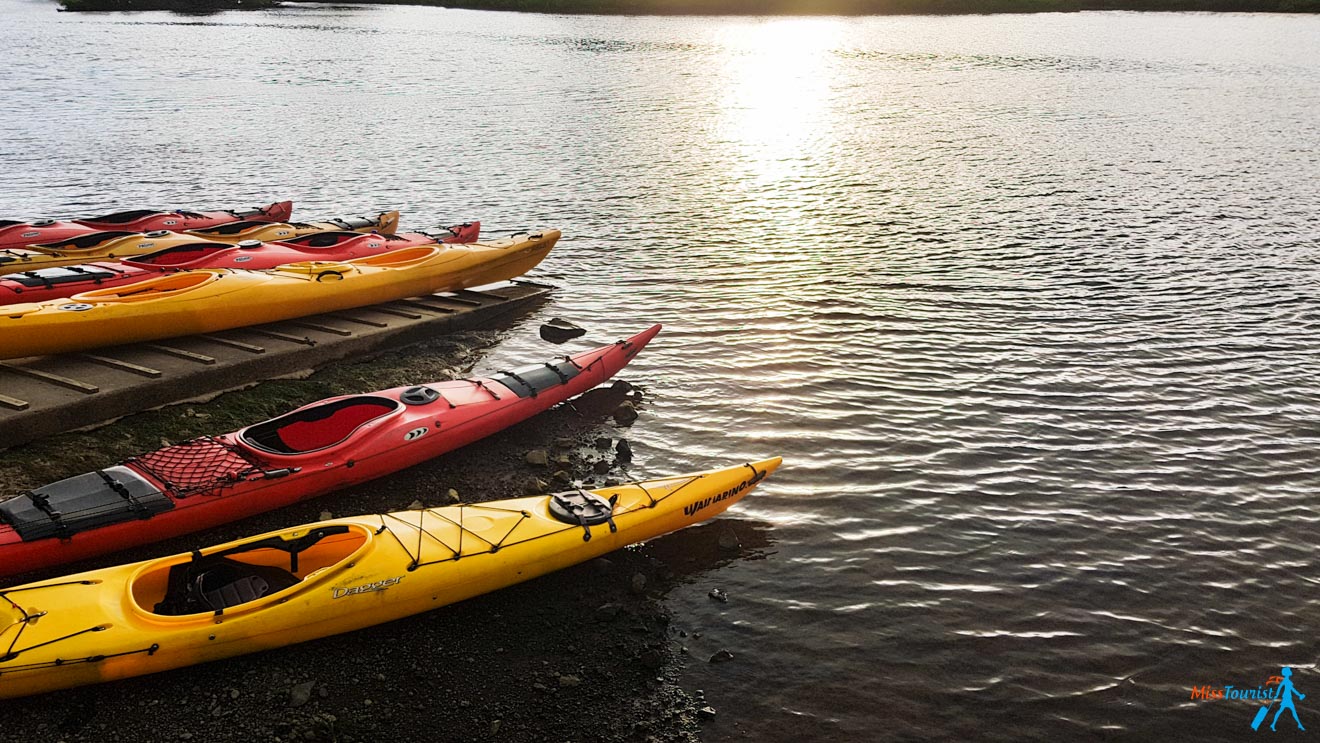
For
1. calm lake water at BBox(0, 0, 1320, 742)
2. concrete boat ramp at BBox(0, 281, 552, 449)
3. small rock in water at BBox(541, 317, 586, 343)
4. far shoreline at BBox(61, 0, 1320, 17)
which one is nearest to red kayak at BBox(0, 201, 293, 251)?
calm lake water at BBox(0, 0, 1320, 742)

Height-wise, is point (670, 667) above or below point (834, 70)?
below

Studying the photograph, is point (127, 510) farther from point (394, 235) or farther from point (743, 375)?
point (394, 235)

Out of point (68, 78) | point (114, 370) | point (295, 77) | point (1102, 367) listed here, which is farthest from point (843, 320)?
point (68, 78)

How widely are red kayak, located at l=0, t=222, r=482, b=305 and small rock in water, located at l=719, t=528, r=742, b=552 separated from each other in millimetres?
8690

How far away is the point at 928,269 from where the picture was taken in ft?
55.6

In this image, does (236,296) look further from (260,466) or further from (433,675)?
(433,675)

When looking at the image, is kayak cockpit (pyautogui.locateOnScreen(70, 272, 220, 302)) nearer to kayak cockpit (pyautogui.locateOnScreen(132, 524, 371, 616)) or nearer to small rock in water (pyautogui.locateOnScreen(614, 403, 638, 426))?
kayak cockpit (pyautogui.locateOnScreen(132, 524, 371, 616))

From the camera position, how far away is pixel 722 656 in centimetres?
715

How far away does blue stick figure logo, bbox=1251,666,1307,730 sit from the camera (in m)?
6.61

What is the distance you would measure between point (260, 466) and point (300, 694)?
275cm

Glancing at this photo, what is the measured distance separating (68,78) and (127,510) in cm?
4127

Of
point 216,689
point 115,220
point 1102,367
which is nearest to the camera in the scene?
point 216,689

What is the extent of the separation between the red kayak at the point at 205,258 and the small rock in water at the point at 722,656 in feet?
31.1

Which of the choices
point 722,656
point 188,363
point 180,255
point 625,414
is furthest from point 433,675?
point 180,255
